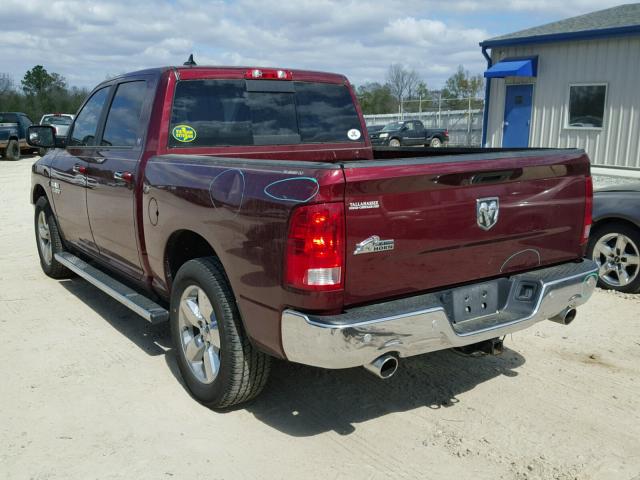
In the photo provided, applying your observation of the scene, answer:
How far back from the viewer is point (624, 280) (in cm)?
586

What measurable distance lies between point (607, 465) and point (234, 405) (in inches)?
80.1

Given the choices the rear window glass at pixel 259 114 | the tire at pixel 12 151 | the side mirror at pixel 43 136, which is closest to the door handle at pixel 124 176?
the rear window glass at pixel 259 114

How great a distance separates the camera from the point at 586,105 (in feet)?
46.7

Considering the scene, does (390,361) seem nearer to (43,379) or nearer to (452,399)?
(452,399)

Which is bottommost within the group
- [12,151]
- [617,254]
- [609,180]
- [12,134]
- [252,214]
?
[12,151]

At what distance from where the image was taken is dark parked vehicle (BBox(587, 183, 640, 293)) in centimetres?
575

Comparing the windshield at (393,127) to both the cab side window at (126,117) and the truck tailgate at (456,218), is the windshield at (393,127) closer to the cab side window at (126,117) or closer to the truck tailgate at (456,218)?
the cab side window at (126,117)

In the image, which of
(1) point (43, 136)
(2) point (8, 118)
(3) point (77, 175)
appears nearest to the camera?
(3) point (77, 175)

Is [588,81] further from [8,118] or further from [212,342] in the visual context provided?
[8,118]

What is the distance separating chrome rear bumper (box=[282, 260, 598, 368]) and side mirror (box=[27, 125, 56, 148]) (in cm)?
410

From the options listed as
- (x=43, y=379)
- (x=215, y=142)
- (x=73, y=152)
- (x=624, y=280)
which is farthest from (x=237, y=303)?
(x=624, y=280)

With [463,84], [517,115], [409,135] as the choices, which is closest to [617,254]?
[517,115]

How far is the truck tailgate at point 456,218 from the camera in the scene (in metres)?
2.87

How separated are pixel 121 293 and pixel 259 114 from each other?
166 cm
